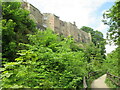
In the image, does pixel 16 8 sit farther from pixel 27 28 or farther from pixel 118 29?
pixel 118 29

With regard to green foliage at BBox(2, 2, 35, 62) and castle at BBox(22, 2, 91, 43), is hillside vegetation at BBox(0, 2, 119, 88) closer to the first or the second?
green foliage at BBox(2, 2, 35, 62)

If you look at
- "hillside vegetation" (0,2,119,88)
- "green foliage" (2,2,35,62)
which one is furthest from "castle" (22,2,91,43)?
"hillside vegetation" (0,2,119,88)

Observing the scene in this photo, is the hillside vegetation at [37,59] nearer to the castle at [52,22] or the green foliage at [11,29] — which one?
the green foliage at [11,29]

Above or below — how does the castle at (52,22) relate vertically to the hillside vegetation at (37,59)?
above

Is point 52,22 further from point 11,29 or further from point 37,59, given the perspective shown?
point 37,59

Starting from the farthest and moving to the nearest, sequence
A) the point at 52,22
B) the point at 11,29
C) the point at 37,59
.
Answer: the point at 52,22 < the point at 11,29 < the point at 37,59

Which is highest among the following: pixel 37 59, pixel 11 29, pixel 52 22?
pixel 52 22

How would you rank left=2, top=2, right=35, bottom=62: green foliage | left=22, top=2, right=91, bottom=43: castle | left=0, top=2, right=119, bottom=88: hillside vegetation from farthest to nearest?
1. left=22, top=2, right=91, bottom=43: castle
2. left=2, top=2, right=35, bottom=62: green foliage
3. left=0, top=2, right=119, bottom=88: hillside vegetation

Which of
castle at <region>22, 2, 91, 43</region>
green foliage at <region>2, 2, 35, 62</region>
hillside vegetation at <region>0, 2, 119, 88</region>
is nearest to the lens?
hillside vegetation at <region>0, 2, 119, 88</region>

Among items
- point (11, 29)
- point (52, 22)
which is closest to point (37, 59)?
point (11, 29)

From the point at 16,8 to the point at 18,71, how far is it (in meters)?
9.96

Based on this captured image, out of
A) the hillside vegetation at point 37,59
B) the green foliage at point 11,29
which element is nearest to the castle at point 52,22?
the green foliage at point 11,29

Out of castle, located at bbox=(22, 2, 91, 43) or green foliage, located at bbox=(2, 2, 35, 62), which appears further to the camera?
castle, located at bbox=(22, 2, 91, 43)

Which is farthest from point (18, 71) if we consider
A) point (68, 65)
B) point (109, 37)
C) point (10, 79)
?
point (109, 37)
